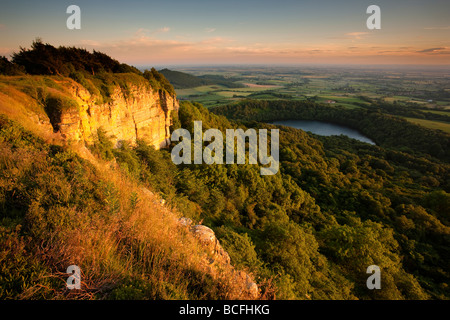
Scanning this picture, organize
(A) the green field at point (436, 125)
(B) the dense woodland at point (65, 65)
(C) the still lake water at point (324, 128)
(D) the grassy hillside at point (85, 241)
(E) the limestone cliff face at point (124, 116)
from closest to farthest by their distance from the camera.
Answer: (D) the grassy hillside at point (85, 241), (E) the limestone cliff face at point (124, 116), (B) the dense woodland at point (65, 65), (A) the green field at point (436, 125), (C) the still lake water at point (324, 128)

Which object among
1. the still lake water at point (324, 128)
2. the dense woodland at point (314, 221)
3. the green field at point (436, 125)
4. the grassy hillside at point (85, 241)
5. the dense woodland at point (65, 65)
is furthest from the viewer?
the still lake water at point (324, 128)

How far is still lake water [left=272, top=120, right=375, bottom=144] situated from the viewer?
349 feet

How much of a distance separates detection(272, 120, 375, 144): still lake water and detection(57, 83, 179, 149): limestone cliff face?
334ft

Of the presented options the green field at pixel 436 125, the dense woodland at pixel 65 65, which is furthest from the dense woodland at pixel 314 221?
the green field at pixel 436 125

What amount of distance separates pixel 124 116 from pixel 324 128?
120 meters

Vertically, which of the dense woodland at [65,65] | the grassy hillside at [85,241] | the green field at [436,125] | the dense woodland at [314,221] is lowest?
the dense woodland at [314,221]

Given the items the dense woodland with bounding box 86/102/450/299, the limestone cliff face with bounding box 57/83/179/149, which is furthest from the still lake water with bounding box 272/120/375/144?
the limestone cliff face with bounding box 57/83/179/149

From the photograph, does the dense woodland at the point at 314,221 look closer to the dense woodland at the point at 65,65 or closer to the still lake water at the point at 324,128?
the dense woodland at the point at 65,65

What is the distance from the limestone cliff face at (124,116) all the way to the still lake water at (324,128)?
101791mm

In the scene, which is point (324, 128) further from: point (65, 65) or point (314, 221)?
point (65, 65)

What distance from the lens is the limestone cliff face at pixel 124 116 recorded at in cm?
1222

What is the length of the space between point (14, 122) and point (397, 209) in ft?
147

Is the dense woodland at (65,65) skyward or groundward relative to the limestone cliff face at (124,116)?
skyward

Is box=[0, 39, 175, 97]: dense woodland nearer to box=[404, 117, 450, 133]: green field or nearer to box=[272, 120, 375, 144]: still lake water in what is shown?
box=[272, 120, 375, 144]: still lake water
